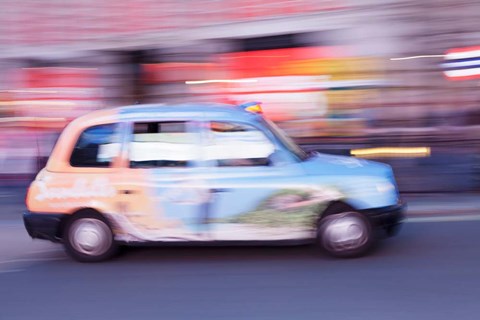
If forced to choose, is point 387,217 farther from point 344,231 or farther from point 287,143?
point 287,143

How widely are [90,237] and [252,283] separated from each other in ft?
6.14

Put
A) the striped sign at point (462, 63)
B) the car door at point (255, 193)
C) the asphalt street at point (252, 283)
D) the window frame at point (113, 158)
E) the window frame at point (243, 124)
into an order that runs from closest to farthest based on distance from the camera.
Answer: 1. the asphalt street at point (252, 283)
2. the car door at point (255, 193)
3. the window frame at point (243, 124)
4. the window frame at point (113, 158)
5. the striped sign at point (462, 63)

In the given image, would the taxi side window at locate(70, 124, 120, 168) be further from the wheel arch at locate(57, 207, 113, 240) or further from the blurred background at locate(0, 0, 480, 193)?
the blurred background at locate(0, 0, 480, 193)

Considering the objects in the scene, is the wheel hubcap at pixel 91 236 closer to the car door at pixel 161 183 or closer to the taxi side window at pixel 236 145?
the car door at pixel 161 183

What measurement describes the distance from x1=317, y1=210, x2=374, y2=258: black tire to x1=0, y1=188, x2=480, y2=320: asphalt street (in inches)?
7.1

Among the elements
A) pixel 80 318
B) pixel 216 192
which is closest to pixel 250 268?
pixel 216 192

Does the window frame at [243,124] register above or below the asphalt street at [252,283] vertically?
above

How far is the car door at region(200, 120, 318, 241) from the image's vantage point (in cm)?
602

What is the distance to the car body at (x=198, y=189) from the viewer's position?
6.04m

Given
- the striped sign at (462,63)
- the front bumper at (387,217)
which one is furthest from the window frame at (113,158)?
the striped sign at (462,63)

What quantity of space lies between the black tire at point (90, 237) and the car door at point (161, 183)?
208 mm

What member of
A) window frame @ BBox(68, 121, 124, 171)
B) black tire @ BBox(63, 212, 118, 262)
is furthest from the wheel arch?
window frame @ BBox(68, 121, 124, 171)

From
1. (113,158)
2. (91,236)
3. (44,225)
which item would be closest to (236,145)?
(113,158)

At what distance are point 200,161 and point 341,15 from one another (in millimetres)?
6058
